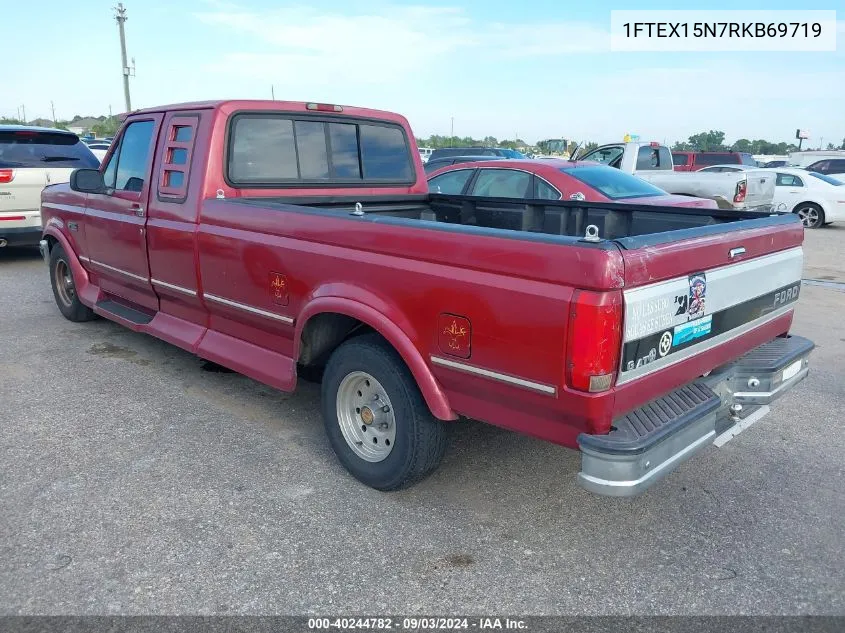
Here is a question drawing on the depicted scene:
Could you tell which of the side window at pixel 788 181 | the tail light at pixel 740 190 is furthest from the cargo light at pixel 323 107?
the side window at pixel 788 181

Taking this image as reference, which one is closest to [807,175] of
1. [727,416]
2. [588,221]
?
[588,221]

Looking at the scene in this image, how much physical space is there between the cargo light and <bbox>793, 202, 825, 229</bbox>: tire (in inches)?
571

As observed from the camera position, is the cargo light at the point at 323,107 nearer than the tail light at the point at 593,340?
No

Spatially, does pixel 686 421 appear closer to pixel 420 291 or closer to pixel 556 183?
pixel 420 291

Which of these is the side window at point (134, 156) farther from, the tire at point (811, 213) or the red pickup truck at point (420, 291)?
the tire at point (811, 213)

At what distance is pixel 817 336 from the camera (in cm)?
661

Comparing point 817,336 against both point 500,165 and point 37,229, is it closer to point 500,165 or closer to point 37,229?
point 500,165

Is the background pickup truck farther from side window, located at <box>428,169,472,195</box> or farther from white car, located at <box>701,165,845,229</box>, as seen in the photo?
side window, located at <box>428,169,472,195</box>

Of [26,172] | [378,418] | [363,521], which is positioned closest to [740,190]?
[378,418]

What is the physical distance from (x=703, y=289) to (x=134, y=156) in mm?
4201

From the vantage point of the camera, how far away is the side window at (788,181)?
1627 cm

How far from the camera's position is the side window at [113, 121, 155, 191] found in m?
5.02

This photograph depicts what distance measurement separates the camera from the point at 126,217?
5.10 meters

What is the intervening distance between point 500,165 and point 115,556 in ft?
20.2
